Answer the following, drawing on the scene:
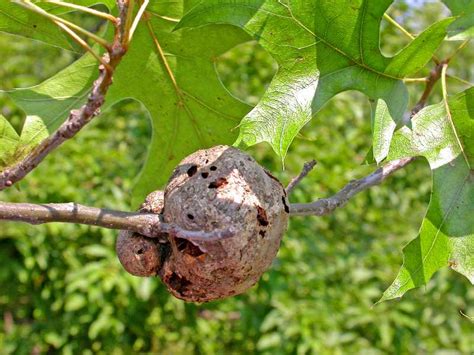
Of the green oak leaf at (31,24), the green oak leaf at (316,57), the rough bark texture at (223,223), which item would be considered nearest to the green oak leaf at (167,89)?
the green oak leaf at (31,24)

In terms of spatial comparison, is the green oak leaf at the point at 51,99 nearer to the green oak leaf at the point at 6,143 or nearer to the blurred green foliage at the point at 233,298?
the green oak leaf at the point at 6,143

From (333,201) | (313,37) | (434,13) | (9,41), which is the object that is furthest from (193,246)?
(434,13)

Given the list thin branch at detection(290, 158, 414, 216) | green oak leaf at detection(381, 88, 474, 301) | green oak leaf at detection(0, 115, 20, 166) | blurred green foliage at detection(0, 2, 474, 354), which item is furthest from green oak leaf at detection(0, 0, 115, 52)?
blurred green foliage at detection(0, 2, 474, 354)

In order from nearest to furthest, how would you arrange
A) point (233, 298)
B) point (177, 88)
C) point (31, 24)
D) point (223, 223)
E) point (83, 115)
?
point (83, 115)
point (223, 223)
point (31, 24)
point (177, 88)
point (233, 298)

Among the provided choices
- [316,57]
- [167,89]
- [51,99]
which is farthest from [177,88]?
[316,57]

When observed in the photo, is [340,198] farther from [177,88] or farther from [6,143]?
[6,143]
